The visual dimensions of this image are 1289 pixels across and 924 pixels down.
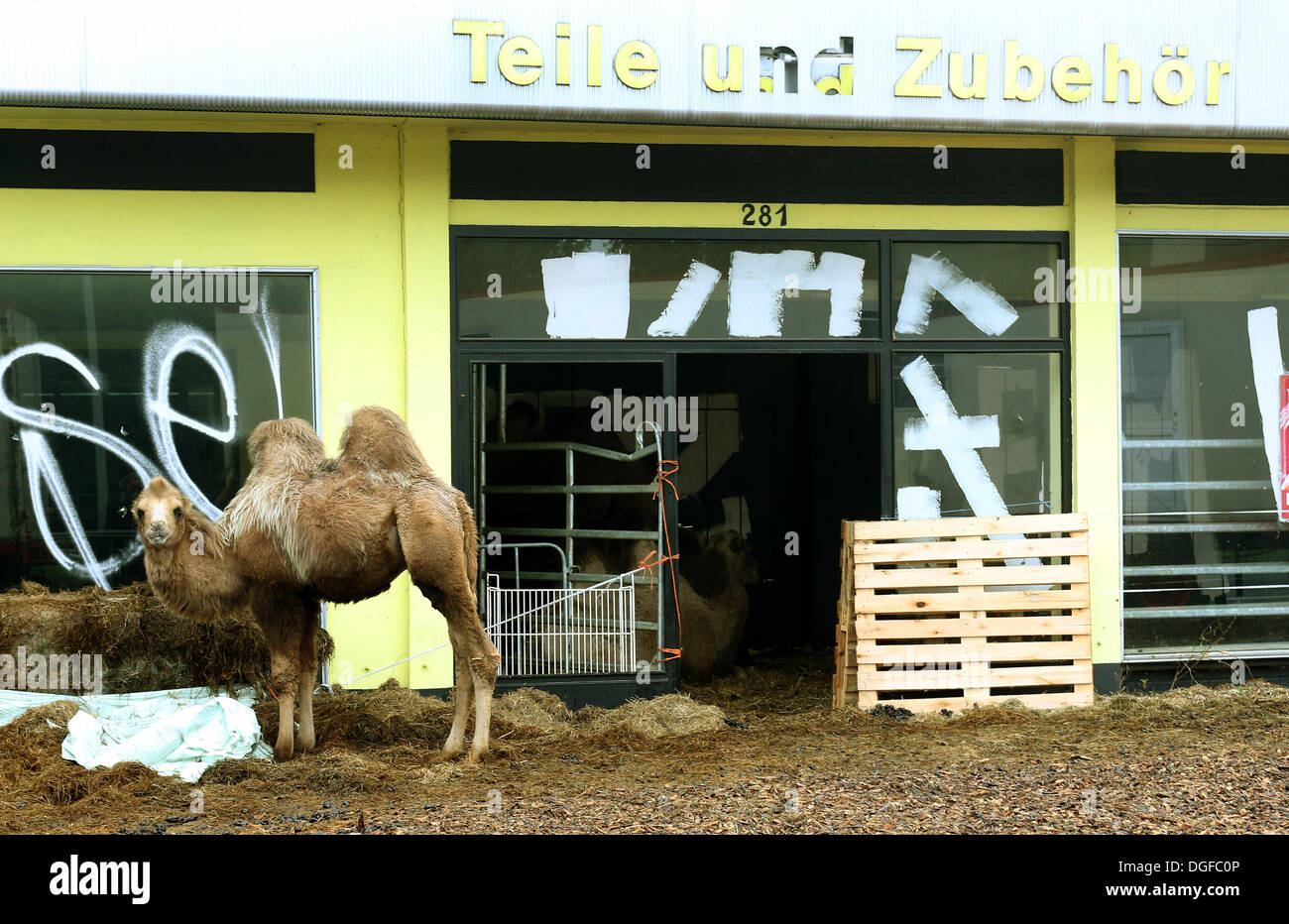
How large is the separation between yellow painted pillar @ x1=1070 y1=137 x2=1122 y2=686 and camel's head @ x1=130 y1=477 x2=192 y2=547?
19.2 ft

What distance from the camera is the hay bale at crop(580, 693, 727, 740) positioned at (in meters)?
7.48

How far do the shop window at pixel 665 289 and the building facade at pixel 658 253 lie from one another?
0.08 ft

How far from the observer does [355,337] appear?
820cm

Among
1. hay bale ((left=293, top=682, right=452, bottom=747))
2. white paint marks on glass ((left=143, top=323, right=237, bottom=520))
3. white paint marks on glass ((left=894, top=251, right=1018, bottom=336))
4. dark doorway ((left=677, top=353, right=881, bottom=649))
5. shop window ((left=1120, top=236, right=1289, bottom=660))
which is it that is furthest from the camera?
dark doorway ((left=677, top=353, right=881, bottom=649))

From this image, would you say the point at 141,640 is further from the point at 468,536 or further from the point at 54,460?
the point at 468,536

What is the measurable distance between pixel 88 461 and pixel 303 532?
92.9 inches

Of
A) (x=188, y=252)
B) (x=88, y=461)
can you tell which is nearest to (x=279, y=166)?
(x=188, y=252)

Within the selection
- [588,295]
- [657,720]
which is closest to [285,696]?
[657,720]

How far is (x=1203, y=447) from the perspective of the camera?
9.05m

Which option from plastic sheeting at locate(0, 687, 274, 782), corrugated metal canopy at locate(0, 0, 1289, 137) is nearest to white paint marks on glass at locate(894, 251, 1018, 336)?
corrugated metal canopy at locate(0, 0, 1289, 137)

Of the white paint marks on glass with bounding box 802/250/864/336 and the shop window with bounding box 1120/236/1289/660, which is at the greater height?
the white paint marks on glass with bounding box 802/250/864/336

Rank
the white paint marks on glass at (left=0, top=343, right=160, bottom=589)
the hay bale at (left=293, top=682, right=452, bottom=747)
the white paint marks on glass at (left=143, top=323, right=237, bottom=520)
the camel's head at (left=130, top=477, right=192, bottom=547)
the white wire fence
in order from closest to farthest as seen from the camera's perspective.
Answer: the camel's head at (left=130, top=477, right=192, bottom=547) < the hay bale at (left=293, top=682, right=452, bottom=747) < the white paint marks on glass at (left=0, top=343, right=160, bottom=589) < the white paint marks on glass at (left=143, top=323, right=237, bottom=520) < the white wire fence

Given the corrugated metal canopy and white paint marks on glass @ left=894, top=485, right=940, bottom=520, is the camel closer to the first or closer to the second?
the corrugated metal canopy

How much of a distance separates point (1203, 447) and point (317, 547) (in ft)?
20.5
